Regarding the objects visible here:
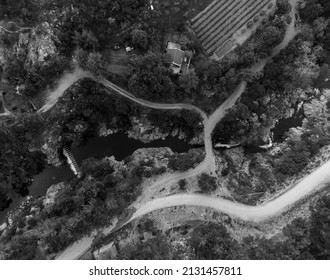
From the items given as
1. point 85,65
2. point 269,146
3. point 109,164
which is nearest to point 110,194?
point 109,164

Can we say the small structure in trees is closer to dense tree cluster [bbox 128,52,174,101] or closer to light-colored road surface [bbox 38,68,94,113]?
dense tree cluster [bbox 128,52,174,101]

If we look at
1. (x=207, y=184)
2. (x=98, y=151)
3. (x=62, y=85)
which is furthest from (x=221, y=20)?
(x=98, y=151)

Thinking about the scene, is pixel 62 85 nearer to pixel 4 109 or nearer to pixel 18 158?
pixel 4 109

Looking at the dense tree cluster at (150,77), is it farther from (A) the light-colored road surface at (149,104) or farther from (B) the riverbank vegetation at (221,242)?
(B) the riverbank vegetation at (221,242)

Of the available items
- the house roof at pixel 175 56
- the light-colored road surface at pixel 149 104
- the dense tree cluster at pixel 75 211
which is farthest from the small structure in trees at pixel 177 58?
the dense tree cluster at pixel 75 211

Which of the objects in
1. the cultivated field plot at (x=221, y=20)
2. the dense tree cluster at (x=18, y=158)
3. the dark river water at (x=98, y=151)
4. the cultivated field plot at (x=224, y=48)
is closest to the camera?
the dense tree cluster at (x=18, y=158)

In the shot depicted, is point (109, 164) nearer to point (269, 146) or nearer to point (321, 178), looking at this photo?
point (269, 146)

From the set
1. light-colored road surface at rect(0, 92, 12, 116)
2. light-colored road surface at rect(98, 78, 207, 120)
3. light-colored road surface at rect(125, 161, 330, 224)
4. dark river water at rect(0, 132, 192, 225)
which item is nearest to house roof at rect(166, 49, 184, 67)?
light-colored road surface at rect(98, 78, 207, 120)
